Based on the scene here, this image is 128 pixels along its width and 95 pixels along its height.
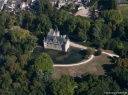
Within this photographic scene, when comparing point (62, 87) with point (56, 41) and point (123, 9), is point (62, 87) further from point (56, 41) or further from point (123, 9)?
point (123, 9)

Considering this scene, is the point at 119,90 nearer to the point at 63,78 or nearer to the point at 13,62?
the point at 63,78

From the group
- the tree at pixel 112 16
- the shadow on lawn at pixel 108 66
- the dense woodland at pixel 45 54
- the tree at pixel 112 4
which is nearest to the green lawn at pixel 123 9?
the tree at pixel 112 4

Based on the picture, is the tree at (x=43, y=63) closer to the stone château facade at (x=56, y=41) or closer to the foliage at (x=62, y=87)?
the foliage at (x=62, y=87)

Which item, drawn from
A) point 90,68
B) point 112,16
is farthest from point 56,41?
point 112,16

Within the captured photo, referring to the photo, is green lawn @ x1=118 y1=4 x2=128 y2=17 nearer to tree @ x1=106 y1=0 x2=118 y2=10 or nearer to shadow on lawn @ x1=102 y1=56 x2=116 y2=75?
tree @ x1=106 y1=0 x2=118 y2=10

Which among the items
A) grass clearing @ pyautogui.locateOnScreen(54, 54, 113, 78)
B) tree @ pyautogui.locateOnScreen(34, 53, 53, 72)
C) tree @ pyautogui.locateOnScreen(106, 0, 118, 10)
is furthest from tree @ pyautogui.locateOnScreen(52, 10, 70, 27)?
tree @ pyautogui.locateOnScreen(34, 53, 53, 72)

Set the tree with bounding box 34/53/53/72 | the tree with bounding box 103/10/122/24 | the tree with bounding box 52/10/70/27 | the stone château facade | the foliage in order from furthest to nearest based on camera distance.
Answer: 1. the tree with bounding box 52/10/70/27
2. the tree with bounding box 103/10/122/24
3. the stone château facade
4. the tree with bounding box 34/53/53/72
5. the foliage
